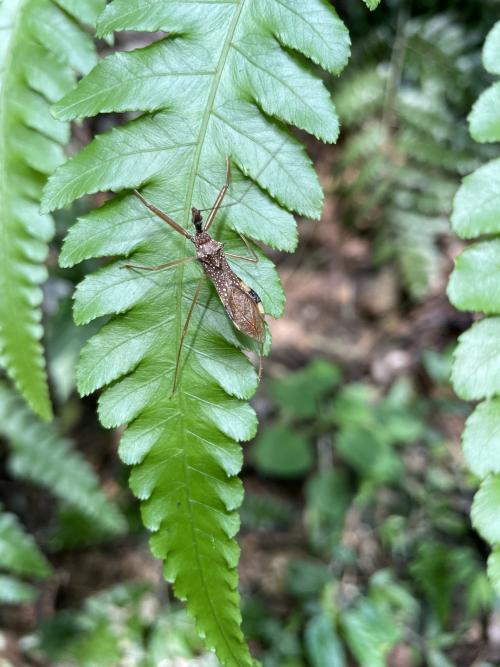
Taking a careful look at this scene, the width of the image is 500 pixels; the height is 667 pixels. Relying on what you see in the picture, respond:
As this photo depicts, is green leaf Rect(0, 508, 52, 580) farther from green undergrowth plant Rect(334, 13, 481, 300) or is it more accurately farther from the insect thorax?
green undergrowth plant Rect(334, 13, 481, 300)

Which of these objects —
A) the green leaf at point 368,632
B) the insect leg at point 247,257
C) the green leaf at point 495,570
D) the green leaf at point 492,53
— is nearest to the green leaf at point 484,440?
the green leaf at point 495,570

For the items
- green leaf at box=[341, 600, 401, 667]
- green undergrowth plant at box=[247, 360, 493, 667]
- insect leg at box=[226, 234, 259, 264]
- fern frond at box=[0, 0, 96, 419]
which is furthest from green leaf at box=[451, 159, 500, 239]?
green leaf at box=[341, 600, 401, 667]

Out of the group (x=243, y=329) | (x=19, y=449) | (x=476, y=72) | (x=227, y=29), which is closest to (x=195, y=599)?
(x=243, y=329)

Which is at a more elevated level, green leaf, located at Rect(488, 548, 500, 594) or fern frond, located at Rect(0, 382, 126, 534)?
fern frond, located at Rect(0, 382, 126, 534)

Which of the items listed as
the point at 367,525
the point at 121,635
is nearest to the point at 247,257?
the point at 121,635

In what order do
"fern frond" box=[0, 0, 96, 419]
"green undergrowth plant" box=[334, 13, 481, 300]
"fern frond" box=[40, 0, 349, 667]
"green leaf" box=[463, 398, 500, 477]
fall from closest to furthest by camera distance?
"green leaf" box=[463, 398, 500, 477]
"fern frond" box=[40, 0, 349, 667]
"fern frond" box=[0, 0, 96, 419]
"green undergrowth plant" box=[334, 13, 481, 300]

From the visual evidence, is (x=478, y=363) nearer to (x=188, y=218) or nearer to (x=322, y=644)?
(x=188, y=218)

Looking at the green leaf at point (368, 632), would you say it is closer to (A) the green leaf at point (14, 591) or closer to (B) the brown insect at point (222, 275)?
(A) the green leaf at point (14, 591)
